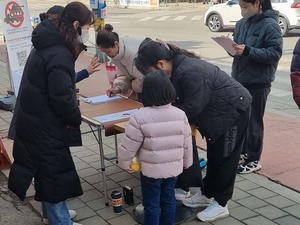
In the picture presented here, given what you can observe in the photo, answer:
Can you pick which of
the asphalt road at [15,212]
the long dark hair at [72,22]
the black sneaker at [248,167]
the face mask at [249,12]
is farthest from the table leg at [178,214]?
the face mask at [249,12]

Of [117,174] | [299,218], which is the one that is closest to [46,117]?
[117,174]

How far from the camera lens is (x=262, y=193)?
4246 mm

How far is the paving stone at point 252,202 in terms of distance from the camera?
13.1 feet

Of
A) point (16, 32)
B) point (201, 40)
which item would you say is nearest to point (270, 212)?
point (16, 32)

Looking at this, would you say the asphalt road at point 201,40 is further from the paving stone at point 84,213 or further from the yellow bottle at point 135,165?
the yellow bottle at point 135,165

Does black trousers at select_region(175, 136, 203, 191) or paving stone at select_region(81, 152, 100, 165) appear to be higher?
black trousers at select_region(175, 136, 203, 191)

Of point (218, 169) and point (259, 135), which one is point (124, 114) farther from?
point (259, 135)

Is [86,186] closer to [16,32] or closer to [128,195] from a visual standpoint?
[128,195]

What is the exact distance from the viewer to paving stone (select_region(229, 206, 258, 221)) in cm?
383

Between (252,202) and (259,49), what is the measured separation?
1389mm

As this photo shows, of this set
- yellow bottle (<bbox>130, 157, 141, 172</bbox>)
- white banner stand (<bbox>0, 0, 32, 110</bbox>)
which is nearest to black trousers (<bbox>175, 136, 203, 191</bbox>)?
yellow bottle (<bbox>130, 157, 141, 172</bbox>)

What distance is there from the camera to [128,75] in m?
4.38

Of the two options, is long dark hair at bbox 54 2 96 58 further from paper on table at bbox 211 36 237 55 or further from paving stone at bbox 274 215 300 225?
paving stone at bbox 274 215 300 225

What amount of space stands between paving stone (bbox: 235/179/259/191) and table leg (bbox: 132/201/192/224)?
0.69 m
